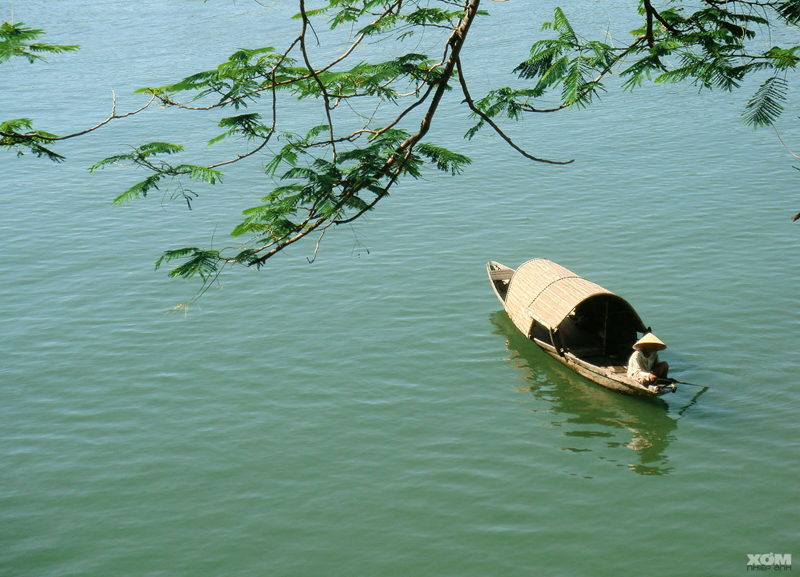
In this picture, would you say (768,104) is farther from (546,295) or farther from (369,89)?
(546,295)

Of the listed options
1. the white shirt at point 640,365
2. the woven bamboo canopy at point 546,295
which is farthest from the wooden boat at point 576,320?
the white shirt at point 640,365

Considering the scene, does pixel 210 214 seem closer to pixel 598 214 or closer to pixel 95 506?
pixel 598 214

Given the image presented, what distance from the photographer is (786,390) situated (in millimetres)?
11875

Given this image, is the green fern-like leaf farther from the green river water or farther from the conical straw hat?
the conical straw hat

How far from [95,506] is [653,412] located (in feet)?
25.8

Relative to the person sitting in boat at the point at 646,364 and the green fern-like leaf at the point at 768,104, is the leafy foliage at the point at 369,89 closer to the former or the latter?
the green fern-like leaf at the point at 768,104

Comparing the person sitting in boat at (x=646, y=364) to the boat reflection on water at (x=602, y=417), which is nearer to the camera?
the boat reflection on water at (x=602, y=417)

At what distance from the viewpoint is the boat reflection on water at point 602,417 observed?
35.9 feet

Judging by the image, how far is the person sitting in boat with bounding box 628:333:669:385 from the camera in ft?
37.9

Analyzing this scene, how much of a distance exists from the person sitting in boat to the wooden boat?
0.74ft

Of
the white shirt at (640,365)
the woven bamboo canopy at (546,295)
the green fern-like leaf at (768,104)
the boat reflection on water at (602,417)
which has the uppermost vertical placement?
the green fern-like leaf at (768,104)

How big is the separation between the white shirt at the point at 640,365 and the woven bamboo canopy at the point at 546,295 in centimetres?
104

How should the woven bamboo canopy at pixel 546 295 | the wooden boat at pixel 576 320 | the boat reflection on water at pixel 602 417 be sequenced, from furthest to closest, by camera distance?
the woven bamboo canopy at pixel 546 295 < the wooden boat at pixel 576 320 < the boat reflection on water at pixel 602 417

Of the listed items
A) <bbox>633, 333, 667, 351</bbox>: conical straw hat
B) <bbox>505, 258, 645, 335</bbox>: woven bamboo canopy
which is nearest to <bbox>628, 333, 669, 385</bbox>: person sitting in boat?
<bbox>633, 333, 667, 351</bbox>: conical straw hat
